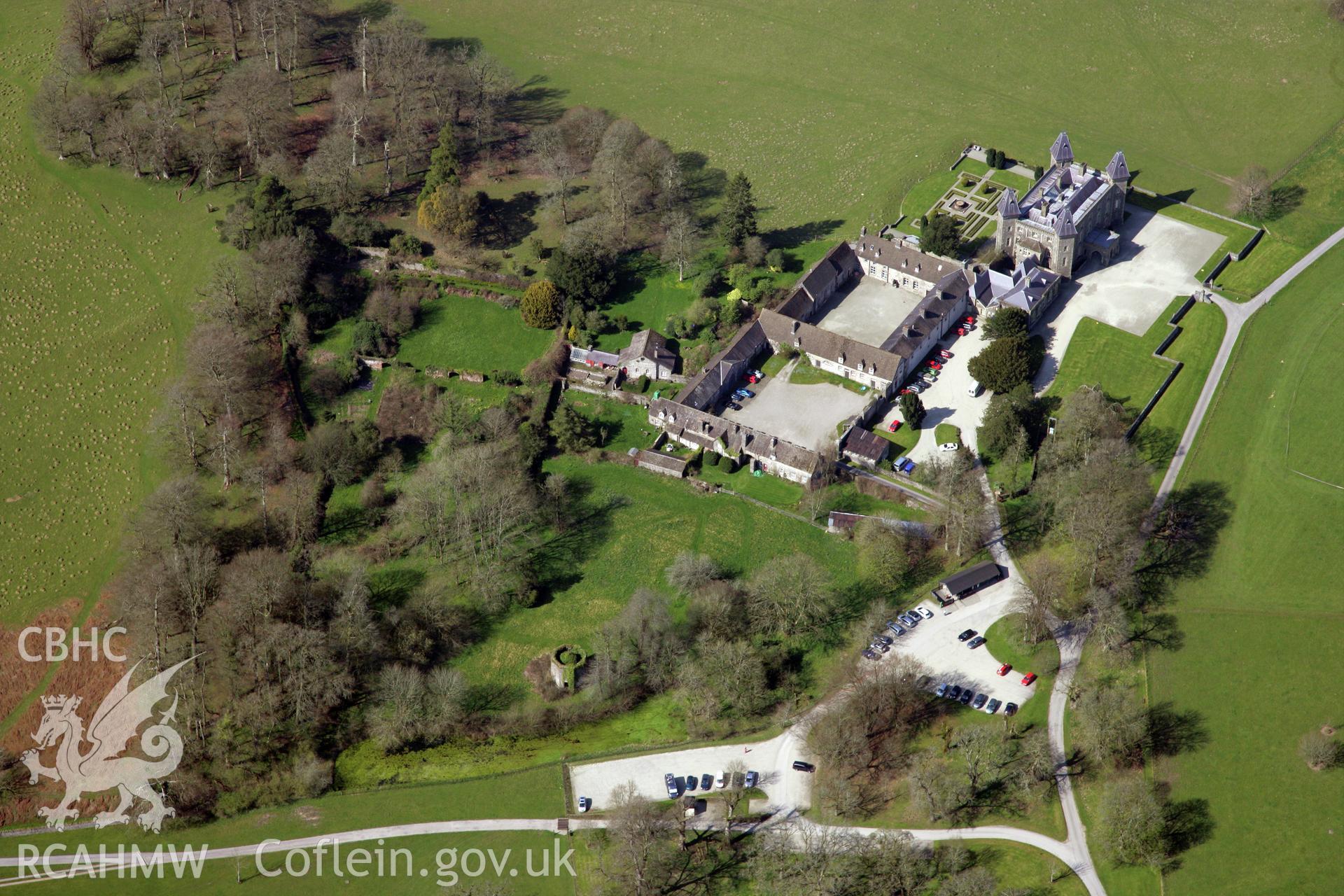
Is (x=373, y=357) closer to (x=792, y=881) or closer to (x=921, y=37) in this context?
(x=792, y=881)

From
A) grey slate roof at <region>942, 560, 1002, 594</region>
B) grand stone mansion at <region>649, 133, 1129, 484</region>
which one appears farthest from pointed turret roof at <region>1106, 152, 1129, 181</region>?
grey slate roof at <region>942, 560, 1002, 594</region>

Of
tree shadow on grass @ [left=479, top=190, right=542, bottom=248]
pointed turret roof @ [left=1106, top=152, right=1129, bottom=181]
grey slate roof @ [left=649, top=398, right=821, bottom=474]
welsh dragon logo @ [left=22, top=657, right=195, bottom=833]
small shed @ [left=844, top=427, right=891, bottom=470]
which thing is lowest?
welsh dragon logo @ [left=22, top=657, right=195, bottom=833]

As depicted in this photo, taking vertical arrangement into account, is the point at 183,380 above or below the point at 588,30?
below

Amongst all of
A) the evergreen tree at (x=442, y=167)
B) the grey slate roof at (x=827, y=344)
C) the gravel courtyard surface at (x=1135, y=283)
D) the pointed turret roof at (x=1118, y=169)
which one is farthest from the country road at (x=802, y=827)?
the evergreen tree at (x=442, y=167)

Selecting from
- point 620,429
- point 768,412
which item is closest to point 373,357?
point 620,429

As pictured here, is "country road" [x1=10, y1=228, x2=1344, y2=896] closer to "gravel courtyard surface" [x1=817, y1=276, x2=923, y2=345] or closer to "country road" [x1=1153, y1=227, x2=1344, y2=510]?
"country road" [x1=1153, y1=227, x2=1344, y2=510]

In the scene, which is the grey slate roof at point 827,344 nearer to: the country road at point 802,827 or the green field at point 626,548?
the green field at point 626,548
